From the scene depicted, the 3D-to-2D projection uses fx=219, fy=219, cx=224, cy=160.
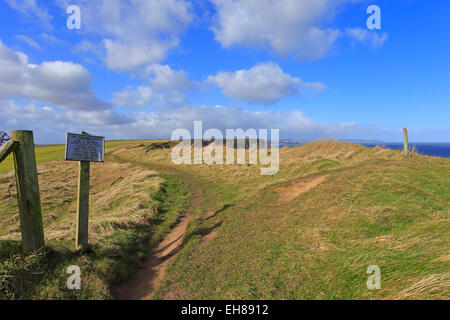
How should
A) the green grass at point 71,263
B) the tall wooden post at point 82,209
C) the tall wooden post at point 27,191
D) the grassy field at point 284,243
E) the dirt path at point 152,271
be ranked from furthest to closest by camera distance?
the tall wooden post at point 82,209
the dirt path at point 152,271
the tall wooden post at point 27,191
the grassy field at point 284,243
the green grass at point 71,263

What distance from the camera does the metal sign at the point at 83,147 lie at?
202 inches

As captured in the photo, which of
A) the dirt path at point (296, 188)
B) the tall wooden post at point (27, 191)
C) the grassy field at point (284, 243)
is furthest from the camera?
the dirt path at point (296, 188)

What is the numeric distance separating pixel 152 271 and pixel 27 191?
3.28 metres

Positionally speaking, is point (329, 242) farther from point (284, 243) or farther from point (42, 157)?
point (42, 157)

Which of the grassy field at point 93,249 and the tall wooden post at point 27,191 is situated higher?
the tall wooden post at point 27,191

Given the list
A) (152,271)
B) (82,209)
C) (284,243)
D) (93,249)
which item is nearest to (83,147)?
(82,209)

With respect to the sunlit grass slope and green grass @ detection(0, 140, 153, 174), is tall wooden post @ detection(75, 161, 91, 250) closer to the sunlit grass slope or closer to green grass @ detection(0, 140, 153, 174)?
the sunlit grass slope

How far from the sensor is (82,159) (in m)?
5.33

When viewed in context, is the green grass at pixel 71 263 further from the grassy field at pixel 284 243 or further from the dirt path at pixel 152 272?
the dirt path at pixel 152 272

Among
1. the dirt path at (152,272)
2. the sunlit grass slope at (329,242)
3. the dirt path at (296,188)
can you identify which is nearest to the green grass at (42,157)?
the dirt path at (152,272)

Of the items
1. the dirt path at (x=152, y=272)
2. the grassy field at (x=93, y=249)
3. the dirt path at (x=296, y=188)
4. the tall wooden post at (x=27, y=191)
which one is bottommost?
the dirt path at (x=152, y=272)

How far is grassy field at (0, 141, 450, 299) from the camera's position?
398 cm

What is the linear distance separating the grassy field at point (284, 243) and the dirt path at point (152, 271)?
0.70 ft
